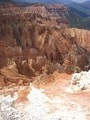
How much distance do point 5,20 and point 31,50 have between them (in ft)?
40.2

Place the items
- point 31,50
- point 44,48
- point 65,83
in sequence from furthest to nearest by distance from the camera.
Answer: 1. point 44,48
2. point 31,50
3. point 65,83

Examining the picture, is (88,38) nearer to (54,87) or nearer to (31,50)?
(31,50)

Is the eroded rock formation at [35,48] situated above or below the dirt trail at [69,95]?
below

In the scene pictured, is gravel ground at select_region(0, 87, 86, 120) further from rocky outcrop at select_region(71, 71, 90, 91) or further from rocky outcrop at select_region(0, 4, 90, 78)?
rocky outcrop at select_region(0, 4, 90, 78)

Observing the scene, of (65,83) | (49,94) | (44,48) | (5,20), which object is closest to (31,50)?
(44,48)

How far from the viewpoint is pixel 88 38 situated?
271 ft

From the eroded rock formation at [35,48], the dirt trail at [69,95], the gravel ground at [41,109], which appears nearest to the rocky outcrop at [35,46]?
the eroded rock formation at [35,48]

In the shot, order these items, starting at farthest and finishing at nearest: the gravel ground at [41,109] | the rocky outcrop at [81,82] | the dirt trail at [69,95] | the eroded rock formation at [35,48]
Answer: the eroded rock formation at [35,48], the rocky outcrop at [81,82], the dirt trail at [69,95], the gravel ground at [41,109]

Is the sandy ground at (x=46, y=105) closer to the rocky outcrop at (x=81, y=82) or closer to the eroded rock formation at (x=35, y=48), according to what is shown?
the rocky outcrop at (x=81, y=82)

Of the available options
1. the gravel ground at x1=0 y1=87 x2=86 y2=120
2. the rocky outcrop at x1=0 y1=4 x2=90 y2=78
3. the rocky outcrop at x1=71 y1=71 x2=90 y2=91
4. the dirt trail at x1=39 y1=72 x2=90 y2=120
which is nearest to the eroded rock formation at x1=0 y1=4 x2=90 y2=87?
the rocky outcrop at x1=0 y1=4 x2=90 y2=78

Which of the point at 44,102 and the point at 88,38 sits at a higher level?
the point at 44,102

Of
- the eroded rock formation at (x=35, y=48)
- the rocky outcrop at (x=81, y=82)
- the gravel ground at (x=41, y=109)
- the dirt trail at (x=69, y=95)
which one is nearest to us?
the gravel ground at (x=41, y=109)

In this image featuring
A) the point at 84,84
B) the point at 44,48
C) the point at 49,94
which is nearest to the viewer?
the point at 49,94

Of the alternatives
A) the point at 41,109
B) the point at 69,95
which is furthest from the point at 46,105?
the point at 69,95
